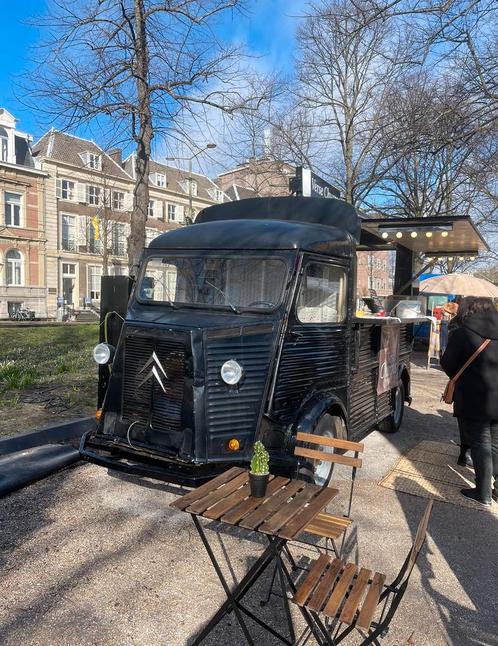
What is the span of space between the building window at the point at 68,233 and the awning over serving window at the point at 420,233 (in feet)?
105

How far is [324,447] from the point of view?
464cm

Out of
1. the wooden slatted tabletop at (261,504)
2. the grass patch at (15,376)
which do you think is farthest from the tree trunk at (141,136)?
the wooden slatted tabletop at (261,504)

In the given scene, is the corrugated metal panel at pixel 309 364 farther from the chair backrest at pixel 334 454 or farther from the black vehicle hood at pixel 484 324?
the black vehicle hood at pixel 484 324

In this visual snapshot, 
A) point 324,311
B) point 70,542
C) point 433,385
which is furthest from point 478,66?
point 70,542

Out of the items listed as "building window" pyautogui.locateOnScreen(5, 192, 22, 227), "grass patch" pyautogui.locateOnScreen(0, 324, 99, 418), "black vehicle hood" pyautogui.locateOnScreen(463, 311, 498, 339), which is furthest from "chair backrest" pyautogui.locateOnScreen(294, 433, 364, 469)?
"building window" pyautogui.locateOnScreen(5, 192, 22, 227)

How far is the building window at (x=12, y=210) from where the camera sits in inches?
1372

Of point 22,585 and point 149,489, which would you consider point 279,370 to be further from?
point 22,585

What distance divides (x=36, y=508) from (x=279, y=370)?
2.42 metres

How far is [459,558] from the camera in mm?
3668

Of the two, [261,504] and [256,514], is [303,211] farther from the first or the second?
[256,514]

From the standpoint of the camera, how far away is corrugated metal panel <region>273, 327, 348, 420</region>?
163 inches

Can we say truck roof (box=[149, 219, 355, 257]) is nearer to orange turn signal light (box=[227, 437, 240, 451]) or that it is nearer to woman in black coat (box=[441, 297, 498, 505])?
woman in black coat (box=[441, 297, 498, 505])

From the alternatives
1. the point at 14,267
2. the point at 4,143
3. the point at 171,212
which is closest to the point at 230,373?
the point at 14,267

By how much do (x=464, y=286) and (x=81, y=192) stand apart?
36036 mm
